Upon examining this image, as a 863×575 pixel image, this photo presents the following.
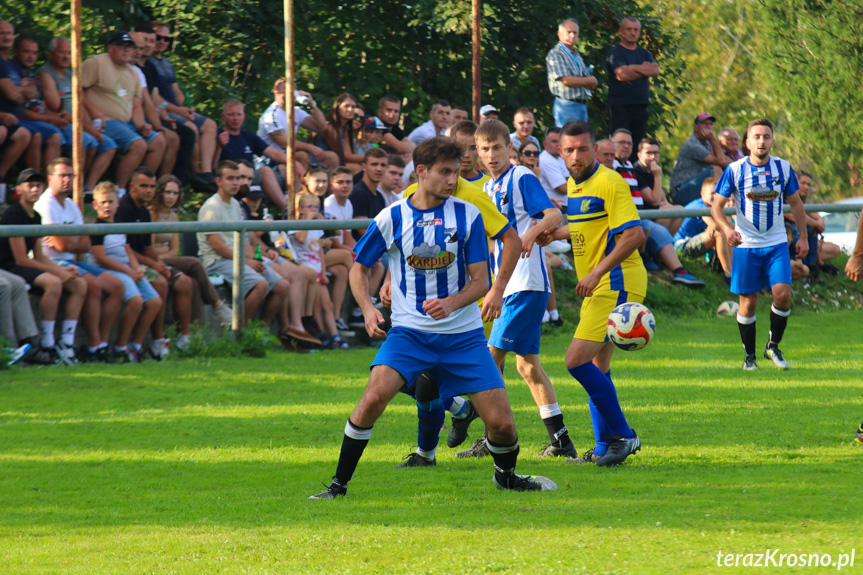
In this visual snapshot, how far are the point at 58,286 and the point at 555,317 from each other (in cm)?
599

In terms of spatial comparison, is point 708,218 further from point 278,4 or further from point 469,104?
point 278,4

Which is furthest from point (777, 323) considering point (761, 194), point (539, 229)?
point (539, 229)

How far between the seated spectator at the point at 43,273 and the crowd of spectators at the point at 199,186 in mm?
13

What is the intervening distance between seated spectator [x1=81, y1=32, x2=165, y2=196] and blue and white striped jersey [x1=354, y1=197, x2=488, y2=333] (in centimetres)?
693

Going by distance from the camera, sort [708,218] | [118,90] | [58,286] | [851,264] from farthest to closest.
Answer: [708,218], [118,90], [58,286], [851,264]

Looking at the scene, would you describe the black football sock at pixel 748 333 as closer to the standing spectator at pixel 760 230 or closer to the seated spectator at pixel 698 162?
the standing spectator at pixel 760 230

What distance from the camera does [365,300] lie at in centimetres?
578

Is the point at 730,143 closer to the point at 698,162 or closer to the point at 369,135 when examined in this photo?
the point at 698,162

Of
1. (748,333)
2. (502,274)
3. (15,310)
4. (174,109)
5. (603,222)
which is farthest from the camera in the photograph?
(174,109)

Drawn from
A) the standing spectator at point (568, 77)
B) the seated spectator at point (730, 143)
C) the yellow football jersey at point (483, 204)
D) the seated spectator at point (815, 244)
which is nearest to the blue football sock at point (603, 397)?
the yellow football jersey at point (483, 204)

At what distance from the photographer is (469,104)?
734 inches

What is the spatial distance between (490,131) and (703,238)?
9624mm

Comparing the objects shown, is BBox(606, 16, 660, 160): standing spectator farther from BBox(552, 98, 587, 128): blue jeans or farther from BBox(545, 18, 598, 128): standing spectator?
BBox(552, 98, 587, 128): blue jeans

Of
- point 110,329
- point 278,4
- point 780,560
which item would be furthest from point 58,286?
point 278,4
